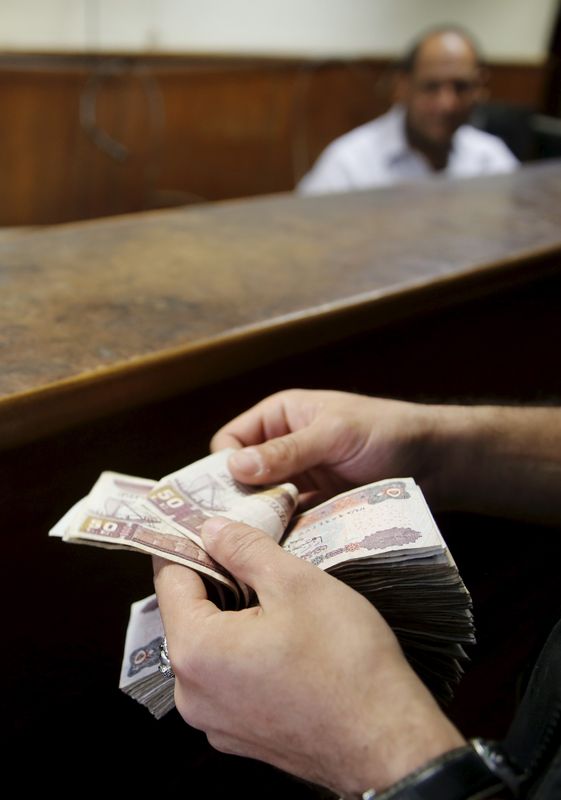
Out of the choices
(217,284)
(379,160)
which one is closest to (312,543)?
(217,284)

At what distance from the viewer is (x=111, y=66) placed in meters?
3.73

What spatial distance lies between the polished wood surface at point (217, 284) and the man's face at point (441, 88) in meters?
2.00

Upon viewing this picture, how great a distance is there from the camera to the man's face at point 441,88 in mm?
3463


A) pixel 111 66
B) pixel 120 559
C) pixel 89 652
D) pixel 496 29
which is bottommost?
pixel 89 652

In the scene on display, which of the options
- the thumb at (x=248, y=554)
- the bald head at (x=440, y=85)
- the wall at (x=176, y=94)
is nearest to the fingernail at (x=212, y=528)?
the thumb at (x=248, y=554)

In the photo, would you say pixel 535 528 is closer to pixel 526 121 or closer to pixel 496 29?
pixel 526 121

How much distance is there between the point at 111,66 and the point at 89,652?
3.45m

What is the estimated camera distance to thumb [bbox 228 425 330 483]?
842 millimetres

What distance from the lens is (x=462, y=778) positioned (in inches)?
20.2

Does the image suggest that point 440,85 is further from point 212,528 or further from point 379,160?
point 212,528

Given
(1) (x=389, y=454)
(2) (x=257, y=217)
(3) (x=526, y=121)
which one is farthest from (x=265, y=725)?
(3) (x=526, y=121)

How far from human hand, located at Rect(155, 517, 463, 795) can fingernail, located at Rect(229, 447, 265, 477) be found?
20 centimetres

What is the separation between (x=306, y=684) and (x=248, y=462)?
1.06ft

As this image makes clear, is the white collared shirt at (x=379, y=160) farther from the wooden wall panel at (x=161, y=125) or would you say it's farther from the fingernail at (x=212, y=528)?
the fingernail at (x=212, y=528)
